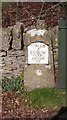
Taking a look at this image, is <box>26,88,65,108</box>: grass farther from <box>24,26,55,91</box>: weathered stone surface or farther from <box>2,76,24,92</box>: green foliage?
<box>2,76,24,92</box>: green foliage

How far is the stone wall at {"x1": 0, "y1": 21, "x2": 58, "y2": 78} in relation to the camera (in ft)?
33.0

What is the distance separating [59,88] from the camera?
9.70 metres

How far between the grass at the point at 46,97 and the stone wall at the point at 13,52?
3.20ft

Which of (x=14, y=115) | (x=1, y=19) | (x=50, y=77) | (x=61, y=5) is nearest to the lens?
(x=14, y=115)

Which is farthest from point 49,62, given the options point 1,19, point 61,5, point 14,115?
point 61,5

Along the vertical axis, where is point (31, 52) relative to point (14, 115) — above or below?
above

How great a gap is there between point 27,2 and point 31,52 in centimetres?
464

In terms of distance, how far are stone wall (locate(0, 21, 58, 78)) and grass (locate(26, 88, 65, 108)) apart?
3.20 feet

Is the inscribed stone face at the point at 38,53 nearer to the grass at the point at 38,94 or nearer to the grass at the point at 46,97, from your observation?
the grass at the point at 38,94

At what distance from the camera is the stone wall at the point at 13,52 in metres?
10.1

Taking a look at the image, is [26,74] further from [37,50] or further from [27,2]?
[27,2]

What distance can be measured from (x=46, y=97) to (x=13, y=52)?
1725 mm

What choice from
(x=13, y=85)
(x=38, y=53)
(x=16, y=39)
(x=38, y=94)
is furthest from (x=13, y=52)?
(x=38, y=94)

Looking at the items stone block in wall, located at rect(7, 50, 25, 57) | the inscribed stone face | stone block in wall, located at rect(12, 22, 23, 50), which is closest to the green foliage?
the inscribed stone face
